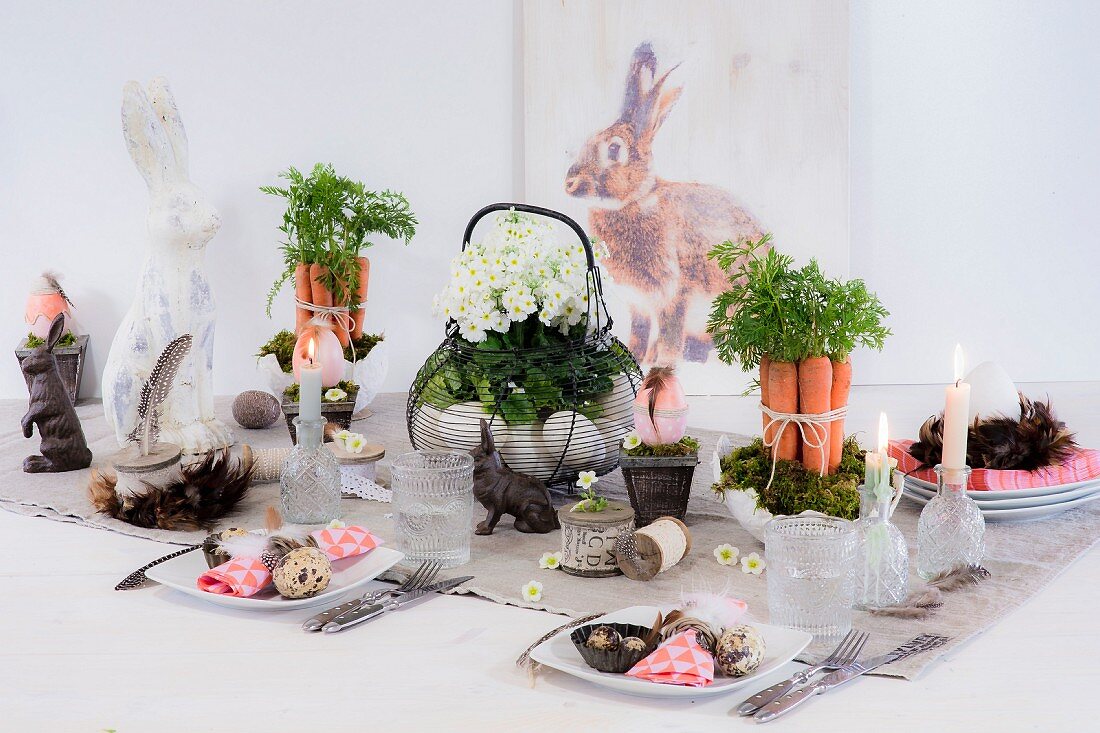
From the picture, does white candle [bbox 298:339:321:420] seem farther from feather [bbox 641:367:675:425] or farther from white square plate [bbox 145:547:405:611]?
feather [bbox 641:367:675:425]

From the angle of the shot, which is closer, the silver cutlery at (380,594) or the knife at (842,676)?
the knife at (842,676)

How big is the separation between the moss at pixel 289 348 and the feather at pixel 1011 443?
4.09 ft

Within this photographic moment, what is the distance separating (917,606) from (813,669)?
26cm

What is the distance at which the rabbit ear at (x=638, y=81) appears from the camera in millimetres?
2775

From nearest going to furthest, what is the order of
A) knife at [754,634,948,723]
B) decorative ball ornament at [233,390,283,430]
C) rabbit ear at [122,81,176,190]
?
knife at [754,634,948,723], rabbit ear at [122,81,176,190], decorative ball ornament at [233,390,283,430]

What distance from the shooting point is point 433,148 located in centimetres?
280

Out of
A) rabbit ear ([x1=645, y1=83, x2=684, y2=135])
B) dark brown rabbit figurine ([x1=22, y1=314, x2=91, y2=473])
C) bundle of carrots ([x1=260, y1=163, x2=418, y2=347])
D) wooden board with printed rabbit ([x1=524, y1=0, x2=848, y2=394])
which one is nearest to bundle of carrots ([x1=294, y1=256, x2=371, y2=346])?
bundle of carrots ([x1=260, y1=163, x2=418, y2=347])

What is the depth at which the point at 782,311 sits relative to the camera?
58.2 inches

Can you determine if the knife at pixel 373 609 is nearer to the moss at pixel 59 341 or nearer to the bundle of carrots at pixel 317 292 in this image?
the bundle of carrots at pixel 317 292

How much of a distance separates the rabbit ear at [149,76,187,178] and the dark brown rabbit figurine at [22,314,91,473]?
379 mm

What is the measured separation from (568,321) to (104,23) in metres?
1.66

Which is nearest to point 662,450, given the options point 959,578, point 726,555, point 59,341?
point 726,555

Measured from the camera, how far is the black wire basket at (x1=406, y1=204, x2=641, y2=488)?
1.70 meters

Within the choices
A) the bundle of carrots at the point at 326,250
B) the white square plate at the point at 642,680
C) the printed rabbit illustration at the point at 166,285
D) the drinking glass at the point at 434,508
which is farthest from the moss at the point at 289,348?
the white square plate at the point at 642,680
